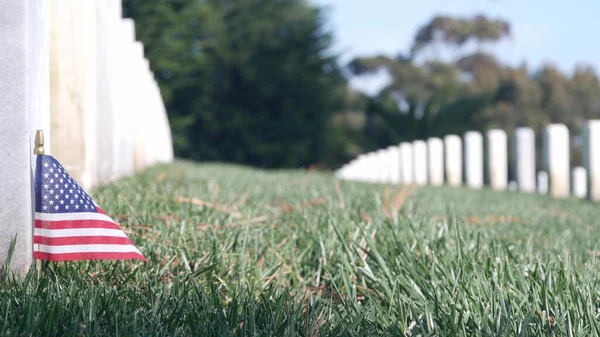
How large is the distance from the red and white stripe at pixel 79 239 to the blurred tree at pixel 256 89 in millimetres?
29031

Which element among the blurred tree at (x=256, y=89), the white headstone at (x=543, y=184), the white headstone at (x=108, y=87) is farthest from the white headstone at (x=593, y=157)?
the blurred tree at (x=256, y=89)

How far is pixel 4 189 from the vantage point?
222cm

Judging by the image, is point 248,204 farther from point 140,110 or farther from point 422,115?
point 422,115

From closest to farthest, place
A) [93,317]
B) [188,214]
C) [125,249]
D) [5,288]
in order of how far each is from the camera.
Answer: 1. [93,317]
2. [5,288]
3. [125,249]
4. [188,214]

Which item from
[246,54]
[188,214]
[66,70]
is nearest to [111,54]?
[66,70]

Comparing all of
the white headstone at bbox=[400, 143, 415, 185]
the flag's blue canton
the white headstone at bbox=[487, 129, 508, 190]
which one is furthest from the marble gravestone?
the white headstone at bbox=[400, 143, 415, 185]

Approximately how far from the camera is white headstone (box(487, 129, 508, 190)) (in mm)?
11602

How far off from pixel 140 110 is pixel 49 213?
6296mm

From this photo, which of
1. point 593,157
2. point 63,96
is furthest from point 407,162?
point 63,96

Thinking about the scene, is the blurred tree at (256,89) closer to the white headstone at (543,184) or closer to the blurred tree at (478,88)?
the blurred tree at (478,88)

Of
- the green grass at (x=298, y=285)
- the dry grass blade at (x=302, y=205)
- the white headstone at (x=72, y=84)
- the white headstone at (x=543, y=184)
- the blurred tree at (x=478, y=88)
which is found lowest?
the white headstone at (x=543, y=184)

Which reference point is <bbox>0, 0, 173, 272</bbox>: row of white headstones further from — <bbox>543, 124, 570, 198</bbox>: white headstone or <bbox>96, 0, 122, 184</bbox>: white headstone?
<bbox>543, 124, 570, 198</bbox>: white headstone

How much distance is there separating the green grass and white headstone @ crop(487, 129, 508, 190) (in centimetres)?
826

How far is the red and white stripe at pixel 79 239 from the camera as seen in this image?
2252 mm
